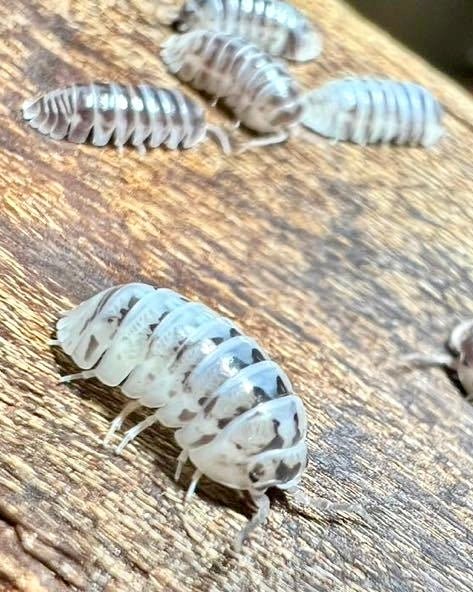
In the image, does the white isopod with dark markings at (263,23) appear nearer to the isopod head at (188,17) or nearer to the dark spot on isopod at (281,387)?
the isopod head at (188,17)

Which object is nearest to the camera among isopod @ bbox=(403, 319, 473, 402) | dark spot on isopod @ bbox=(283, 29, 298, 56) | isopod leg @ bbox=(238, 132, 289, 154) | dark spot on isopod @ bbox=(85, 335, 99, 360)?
dark spot on isopod @ bbox=(85, 335, 99, 360)

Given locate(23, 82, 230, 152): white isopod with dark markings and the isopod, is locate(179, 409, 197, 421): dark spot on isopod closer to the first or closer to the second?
the isopod

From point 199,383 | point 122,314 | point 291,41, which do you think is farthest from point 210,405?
point 291,41

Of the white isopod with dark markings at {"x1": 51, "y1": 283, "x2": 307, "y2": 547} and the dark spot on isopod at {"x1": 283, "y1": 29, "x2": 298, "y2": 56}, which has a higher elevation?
the dark spot on isopod at {"x1": 283, "y1": 29, "x2": 298, "y2": 56}

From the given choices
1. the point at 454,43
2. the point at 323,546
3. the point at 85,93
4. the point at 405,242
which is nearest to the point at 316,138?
the point at 405,242

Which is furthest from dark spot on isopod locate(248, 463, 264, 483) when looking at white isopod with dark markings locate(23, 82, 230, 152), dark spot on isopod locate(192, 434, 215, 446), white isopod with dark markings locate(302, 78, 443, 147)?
white isopod with dark markings locate(302, 78, 443, 147)

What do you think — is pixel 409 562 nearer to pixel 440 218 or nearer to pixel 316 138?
pixel 440 218
